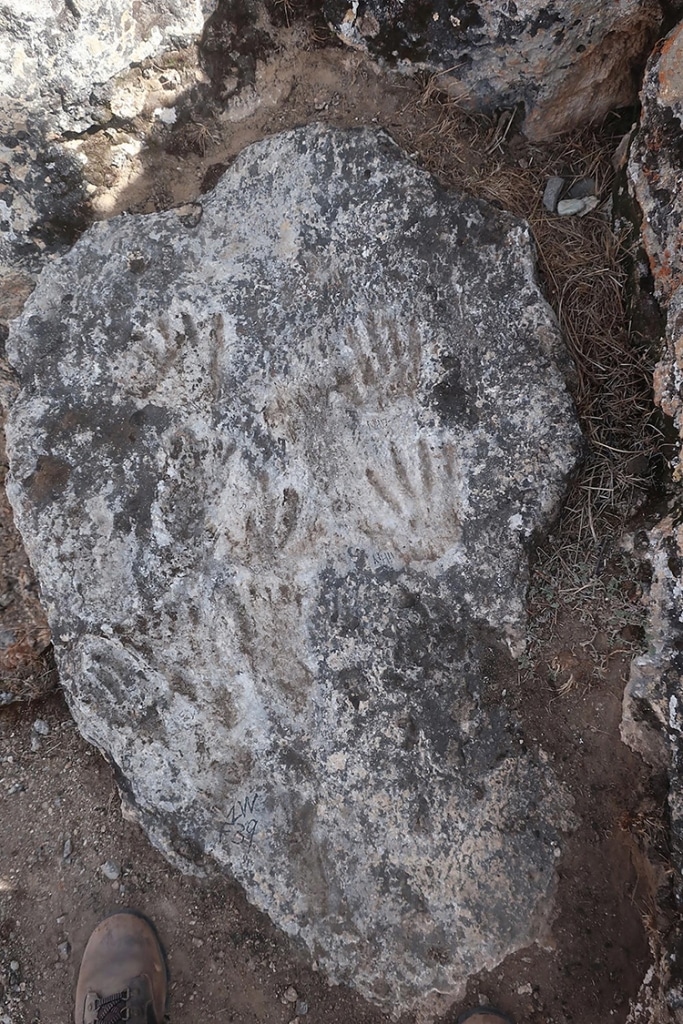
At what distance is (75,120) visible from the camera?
1.95 meters

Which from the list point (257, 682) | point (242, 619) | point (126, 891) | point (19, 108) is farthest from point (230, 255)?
point (126, 891)

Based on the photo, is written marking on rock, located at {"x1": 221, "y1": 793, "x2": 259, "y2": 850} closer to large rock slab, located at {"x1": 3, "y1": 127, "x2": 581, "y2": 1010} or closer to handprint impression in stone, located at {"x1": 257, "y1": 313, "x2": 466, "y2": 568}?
large rock slab, located at {"x1": 3, "y1": 127, "x2": 581, "y2": 1010}

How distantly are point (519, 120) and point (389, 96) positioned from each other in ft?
1.37

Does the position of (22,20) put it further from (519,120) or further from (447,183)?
(519,120)

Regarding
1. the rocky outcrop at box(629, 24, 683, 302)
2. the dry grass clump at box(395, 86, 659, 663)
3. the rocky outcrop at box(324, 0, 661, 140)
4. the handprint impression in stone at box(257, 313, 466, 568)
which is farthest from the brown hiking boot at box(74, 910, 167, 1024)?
the rocky outcrop at box(324, 0, 661, 140)

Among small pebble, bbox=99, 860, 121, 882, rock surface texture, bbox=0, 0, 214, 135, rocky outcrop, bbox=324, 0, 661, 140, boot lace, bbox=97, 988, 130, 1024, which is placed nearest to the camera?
rocky outcrop, bbox=324, 0, 661, 140

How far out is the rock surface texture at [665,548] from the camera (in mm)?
1547

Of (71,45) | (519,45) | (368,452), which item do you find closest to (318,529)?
(368,452)

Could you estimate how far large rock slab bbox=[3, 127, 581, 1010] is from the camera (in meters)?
1.79

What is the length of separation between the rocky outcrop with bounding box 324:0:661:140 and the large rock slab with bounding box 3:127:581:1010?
0.29 m

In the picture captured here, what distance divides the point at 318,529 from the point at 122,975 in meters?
1.56

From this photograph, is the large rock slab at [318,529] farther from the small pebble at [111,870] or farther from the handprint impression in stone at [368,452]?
the small pebble at [111,870]

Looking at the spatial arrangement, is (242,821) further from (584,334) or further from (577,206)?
(577,206)

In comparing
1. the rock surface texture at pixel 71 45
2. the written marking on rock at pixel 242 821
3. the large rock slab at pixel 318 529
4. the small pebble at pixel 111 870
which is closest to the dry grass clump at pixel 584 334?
the large rock slab at pixel 318 529
